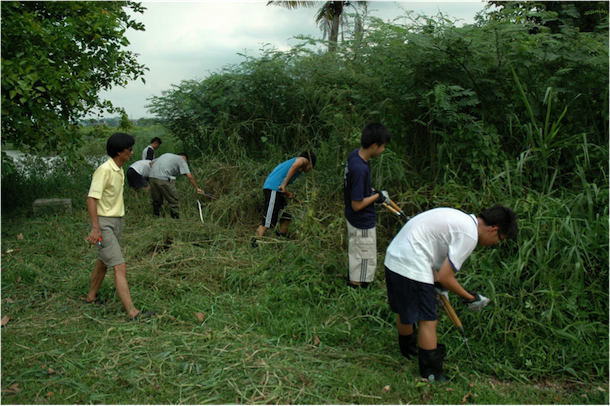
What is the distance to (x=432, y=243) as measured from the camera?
303cm

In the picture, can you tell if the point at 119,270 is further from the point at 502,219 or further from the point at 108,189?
the point at 502,219

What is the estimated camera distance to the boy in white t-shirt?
2891mm

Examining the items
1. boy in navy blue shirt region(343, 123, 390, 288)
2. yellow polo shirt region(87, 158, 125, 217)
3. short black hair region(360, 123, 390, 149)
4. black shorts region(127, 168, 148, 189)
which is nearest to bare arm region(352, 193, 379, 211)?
boy in navy blue shirt region(343, 123, 390, 288)

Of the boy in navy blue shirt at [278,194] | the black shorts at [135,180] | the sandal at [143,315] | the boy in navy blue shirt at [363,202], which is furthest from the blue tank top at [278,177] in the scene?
the black shorts at [135,180]

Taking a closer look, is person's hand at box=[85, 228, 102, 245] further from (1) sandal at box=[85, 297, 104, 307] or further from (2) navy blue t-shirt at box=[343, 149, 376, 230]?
(2) navy blue t-shirt at box=[343, 149, 376, 230]

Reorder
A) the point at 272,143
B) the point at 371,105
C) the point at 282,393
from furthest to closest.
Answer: the point at 272,143
the point at 371,105
the point at 282,393

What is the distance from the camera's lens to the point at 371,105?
231 inches

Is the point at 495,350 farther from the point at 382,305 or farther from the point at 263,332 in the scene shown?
the point at 263,332

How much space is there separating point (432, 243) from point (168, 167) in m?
5.78

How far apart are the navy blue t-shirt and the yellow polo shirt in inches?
83.2

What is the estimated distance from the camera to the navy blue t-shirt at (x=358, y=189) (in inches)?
162

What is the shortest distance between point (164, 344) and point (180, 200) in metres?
5.35

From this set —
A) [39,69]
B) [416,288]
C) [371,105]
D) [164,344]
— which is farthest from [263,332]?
[39,69]

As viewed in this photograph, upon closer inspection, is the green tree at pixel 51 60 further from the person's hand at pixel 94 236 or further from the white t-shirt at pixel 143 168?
the person's hand at pixel 94 236
